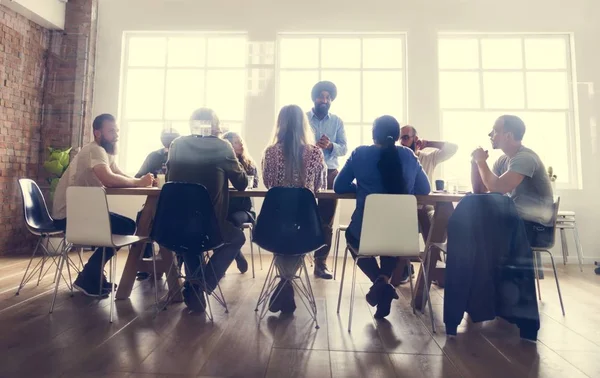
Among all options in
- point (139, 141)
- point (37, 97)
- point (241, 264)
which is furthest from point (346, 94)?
point (37, 97)

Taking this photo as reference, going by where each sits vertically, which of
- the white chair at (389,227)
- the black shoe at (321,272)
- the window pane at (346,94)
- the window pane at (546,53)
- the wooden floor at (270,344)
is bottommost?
the wooden floor at (270,344)

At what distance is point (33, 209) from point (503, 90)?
5.64m

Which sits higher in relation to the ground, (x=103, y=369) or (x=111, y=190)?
(x=111, y=190)

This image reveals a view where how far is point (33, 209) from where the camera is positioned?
267cm

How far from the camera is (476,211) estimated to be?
1.88 metres

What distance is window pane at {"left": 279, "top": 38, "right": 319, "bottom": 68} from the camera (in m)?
Result: 5.04

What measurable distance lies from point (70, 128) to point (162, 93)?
1.31 metres

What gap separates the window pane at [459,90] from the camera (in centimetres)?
498

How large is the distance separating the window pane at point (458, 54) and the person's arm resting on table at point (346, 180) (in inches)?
143

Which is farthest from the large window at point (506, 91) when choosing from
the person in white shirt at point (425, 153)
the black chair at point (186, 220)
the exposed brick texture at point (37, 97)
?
the exposed brick texture at point (37, 97)

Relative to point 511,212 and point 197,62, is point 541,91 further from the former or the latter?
point 197,62

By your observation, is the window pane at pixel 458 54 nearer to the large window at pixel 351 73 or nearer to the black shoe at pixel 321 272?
the large window at pixel 351 73

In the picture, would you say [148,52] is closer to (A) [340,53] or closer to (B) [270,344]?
(A) [340,53]

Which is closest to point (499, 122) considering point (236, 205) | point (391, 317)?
point (391, 317)
